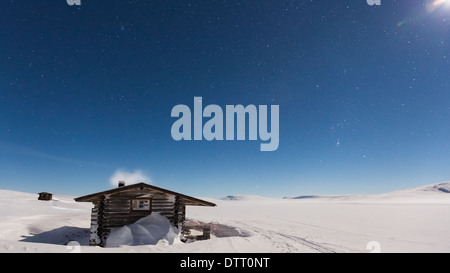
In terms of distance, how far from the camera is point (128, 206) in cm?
1573

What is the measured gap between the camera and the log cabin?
49.4ft

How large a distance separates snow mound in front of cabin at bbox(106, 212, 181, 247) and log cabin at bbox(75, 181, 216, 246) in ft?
1.85

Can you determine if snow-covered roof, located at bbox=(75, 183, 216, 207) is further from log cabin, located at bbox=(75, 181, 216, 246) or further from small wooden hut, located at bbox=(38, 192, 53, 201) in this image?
small wooden hut, located at bbox=(38, 192, 53, 201)

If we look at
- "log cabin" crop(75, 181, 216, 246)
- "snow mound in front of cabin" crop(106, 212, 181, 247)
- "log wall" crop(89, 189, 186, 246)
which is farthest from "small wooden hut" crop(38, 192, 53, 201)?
"snow mound in front of cabin" crop(106, 212, 181, 247)

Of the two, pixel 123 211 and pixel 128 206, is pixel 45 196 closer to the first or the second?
pixel 123 211

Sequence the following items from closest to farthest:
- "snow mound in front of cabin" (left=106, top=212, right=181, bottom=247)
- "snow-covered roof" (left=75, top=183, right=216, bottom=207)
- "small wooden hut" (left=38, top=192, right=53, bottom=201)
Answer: "snow mound in front of cabin" (left=106, top=212, right=181, bottom=247) < "snow-covered roof" (left=75, top=183, right=216, bottom=207) < "small wooden hut" (left=38, top=192, right=53, bottom=201)

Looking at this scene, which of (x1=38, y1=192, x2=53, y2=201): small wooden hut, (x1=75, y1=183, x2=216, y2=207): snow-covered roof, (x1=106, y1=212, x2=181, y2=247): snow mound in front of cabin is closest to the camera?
(x1=106, y1=212, x2=181, y2=247): snow mound in front of cabin

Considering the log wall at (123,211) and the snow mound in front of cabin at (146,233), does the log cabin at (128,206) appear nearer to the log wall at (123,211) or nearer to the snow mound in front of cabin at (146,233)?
the log wall at (123,211)

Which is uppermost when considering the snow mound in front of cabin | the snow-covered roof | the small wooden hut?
the snow-covered roof

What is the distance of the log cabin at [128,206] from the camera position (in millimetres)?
15055
